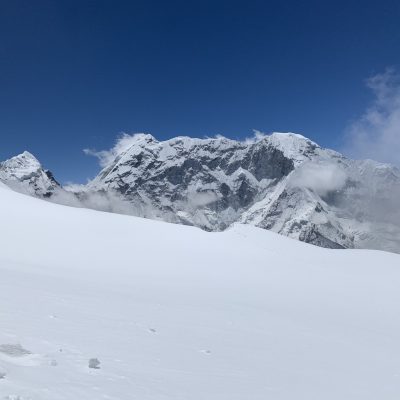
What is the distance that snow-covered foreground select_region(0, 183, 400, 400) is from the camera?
796cm

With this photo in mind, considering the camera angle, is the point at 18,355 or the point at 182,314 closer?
the point at 18,355

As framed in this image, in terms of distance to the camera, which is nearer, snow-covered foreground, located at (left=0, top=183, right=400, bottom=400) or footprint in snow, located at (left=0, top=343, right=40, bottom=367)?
footprint in snow, located at (left=0, top=343, right=40, bottom=367)

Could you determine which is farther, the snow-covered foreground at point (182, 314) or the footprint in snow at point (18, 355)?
the snow-covered foreground at point (182, 314)

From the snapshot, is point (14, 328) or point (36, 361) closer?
point (36, 361)

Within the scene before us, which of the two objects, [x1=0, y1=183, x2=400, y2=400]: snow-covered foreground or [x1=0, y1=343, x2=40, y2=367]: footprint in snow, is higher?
[x1=0, y1=183, x2=400, y2=400]: snow-covered foreground

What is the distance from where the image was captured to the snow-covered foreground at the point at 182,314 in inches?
313

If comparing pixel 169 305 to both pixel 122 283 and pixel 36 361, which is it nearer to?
pixel 122 283

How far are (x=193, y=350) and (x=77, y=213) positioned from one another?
2506 centimetres

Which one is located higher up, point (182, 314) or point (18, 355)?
point (182, 314)

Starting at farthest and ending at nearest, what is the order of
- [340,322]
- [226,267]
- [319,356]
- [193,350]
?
1. [226,267]
2. [340,322]
3. [319,356]
4. [193,350]

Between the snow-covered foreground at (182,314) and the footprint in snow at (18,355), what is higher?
the snow-covered foreground at (182,314)

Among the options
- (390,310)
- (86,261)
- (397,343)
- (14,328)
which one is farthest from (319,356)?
(86,261)

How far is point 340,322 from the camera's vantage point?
721 inches

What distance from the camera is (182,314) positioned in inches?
570
